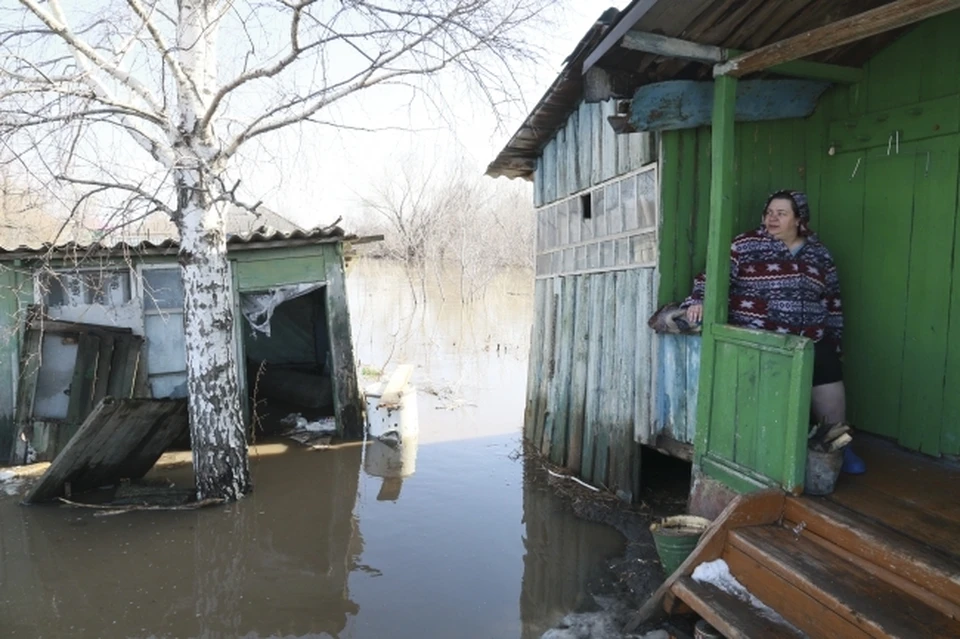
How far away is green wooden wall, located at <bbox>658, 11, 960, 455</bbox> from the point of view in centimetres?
400

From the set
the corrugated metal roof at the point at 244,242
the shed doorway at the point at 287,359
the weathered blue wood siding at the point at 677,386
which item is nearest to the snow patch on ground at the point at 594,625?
the weathered blue wood siding at the point at 677,386

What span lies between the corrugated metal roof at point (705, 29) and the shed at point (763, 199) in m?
0.01

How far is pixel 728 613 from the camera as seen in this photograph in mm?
3088

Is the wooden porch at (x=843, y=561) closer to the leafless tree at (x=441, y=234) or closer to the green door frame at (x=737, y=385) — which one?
the green door frame at (x=737, y=385)

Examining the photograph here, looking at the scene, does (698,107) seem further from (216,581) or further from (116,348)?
(116,348)

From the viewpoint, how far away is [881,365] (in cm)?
441

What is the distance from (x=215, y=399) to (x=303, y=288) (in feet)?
9.71

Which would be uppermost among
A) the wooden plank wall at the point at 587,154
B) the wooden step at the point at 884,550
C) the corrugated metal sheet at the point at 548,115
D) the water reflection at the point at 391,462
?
the corrugated metal sheet at the point at 548,115

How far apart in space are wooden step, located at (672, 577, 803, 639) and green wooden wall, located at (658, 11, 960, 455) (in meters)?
1.94

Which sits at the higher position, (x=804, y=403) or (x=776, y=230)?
(x=776, y=230)

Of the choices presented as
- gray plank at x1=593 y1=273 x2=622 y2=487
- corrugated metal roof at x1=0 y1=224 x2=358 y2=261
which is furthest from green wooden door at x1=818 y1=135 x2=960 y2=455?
corrugated metal roof at x1=0 y1=224 x2=358 y2=261

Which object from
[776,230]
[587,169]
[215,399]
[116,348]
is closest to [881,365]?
[776,230]

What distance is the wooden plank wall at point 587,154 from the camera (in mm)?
5625

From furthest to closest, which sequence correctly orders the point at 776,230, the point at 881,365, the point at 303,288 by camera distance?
1. the point at 303,288
2. the point at 881,365
3. the point at 776,230
